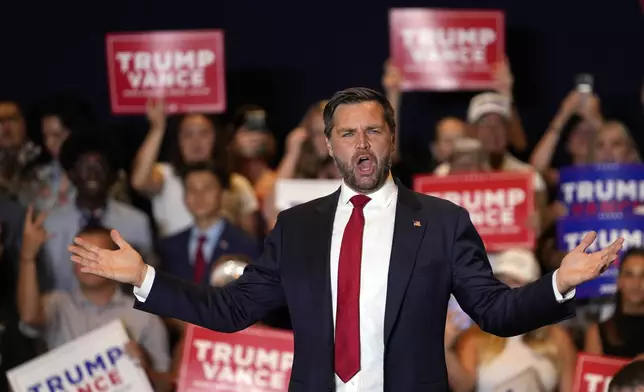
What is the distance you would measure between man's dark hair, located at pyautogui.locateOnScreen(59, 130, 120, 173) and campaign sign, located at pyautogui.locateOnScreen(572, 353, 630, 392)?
7.49ft

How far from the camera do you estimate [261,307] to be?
10.0 ft

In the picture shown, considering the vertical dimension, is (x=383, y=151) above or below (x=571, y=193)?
above

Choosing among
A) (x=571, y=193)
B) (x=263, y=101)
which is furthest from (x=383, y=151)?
(x=263, y=101)

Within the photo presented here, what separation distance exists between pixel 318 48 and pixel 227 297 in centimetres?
471

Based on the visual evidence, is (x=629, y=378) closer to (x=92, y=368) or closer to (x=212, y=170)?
(x=92, y=368)

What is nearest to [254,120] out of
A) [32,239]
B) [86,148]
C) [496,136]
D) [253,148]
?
[253,148]

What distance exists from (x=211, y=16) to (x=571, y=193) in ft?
9.05

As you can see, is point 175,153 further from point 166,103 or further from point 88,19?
point 88,19

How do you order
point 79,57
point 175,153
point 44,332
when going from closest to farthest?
1. point 44,332
2. point 175,153
3. point 79,57

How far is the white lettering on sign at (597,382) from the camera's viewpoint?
14.6ft

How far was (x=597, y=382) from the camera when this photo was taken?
4461 millimetres

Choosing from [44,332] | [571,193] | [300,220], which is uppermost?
[300,220]

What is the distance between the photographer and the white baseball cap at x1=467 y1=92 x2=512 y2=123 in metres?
6.20

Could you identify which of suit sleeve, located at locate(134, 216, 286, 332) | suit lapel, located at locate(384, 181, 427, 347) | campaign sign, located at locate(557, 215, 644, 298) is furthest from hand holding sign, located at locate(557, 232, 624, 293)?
campaign sign, located at locate(557, 215, 644, 298)
